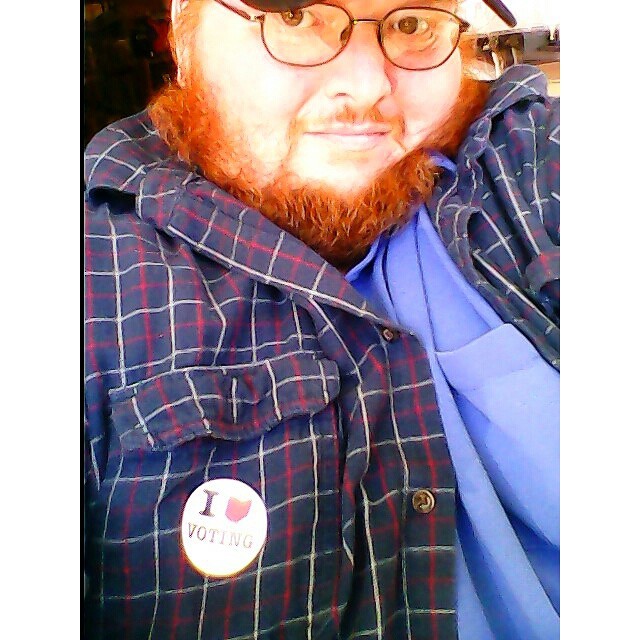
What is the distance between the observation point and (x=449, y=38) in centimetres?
57

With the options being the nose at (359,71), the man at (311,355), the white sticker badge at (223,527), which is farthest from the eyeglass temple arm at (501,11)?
the white sticker badge at (223,527)

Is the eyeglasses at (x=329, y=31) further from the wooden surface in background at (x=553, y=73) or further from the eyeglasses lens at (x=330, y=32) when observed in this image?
the wooden surface in background at (x=553, y=73)

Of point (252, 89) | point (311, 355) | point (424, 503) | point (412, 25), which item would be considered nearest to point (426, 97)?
point (412, 25)

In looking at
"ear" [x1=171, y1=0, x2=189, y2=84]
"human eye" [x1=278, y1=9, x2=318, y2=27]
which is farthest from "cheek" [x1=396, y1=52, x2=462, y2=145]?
"ear" [x1=171, y1=0, x2=189, y2=84]

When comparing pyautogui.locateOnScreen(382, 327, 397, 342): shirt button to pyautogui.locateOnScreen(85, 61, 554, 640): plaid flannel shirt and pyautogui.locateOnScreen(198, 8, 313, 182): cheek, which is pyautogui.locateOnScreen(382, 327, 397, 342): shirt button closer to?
pyautogui.locateOnScreen(85, 61, 554, 640): plaid flannel shirt

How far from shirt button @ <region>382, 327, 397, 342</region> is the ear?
12.8 inches

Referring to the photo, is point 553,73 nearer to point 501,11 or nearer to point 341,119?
point 501,11

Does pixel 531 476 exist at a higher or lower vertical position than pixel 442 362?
lower

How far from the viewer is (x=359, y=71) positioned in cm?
54

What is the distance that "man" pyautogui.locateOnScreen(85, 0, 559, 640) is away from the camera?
1.64 ft

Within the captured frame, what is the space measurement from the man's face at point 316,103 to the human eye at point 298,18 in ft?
0.10
